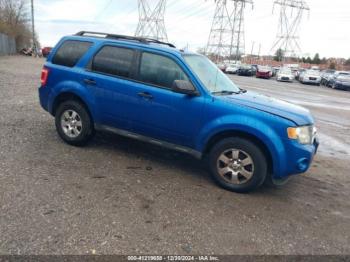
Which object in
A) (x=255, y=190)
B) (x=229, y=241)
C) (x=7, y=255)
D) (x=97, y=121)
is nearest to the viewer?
(x=7, y=255)

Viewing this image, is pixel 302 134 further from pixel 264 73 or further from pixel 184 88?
pixel 264 73

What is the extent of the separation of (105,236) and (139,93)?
7.83ft

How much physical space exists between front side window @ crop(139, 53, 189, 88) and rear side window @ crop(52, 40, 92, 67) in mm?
1157

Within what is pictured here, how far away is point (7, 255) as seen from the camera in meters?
3.09

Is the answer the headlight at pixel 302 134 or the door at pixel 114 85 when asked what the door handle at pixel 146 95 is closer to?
the door at pixel 114 85

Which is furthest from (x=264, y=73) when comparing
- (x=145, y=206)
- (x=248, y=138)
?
(x=145, y=206)

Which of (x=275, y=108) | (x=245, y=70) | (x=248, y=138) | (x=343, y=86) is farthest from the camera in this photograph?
(x=245, y=70)

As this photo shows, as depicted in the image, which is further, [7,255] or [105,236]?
[105,236]

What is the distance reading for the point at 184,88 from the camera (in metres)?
4.88

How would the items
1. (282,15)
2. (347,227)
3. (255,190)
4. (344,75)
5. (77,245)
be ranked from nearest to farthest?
(77,245), (347,227), (255,190), (344,75), (282,15)

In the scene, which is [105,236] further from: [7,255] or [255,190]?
[255,190]

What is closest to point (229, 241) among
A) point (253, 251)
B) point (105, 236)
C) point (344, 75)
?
point (253, 251)

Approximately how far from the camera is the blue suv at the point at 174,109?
4660mm

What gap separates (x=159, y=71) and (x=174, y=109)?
67 cm
